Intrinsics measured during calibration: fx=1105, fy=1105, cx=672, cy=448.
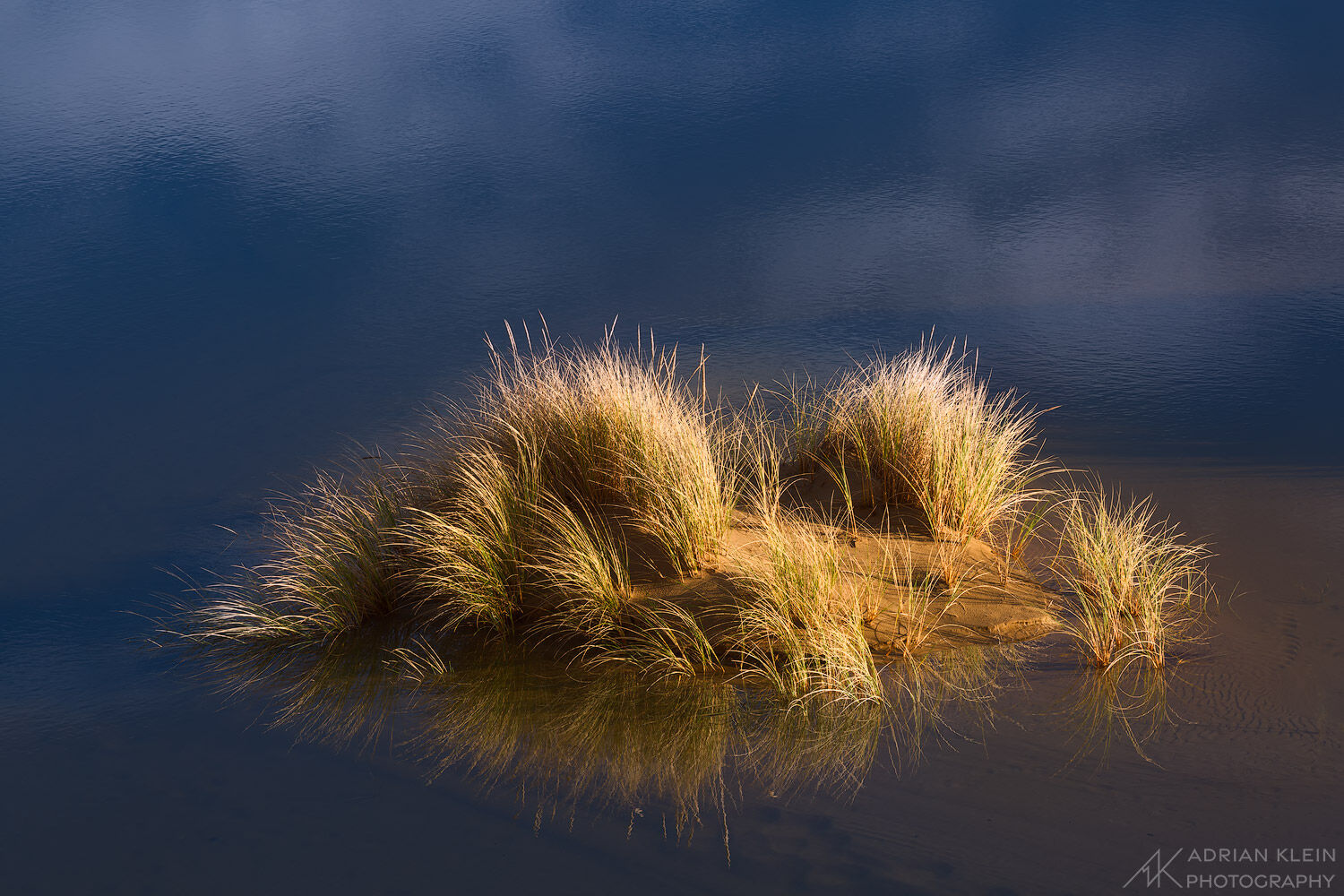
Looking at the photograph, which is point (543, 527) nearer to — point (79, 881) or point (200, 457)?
point (79, 881)

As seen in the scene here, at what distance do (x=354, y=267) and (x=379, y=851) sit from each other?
14.6 feet

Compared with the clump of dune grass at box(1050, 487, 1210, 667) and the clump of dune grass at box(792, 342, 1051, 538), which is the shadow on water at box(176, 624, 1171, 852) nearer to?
the clump of dune grass at box(1050, 487, 1210, 667)

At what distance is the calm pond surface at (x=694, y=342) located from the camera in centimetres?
239

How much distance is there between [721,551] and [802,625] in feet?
1.25

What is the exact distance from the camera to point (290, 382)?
5.12 metres

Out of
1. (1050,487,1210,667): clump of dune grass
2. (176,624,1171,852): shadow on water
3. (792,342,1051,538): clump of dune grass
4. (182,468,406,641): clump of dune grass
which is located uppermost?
(792,342,1051,538): clump of dune grass

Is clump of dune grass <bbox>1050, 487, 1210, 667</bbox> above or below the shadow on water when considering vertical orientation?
above

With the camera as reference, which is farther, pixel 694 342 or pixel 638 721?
pixel 694 342

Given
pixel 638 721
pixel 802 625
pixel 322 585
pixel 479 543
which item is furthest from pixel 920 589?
pixel 322 585

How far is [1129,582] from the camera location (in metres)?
2.85

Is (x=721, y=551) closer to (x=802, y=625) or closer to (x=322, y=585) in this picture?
(x=802, y=625)

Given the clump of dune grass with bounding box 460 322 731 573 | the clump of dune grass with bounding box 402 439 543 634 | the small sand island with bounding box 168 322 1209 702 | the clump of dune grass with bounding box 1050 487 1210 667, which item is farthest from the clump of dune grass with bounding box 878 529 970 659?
the clump of dune grass with bounding box 402 439 543 634

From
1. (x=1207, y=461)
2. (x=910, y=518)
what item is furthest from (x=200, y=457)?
(x=1207, y=461)

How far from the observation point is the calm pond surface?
7.84 ft
